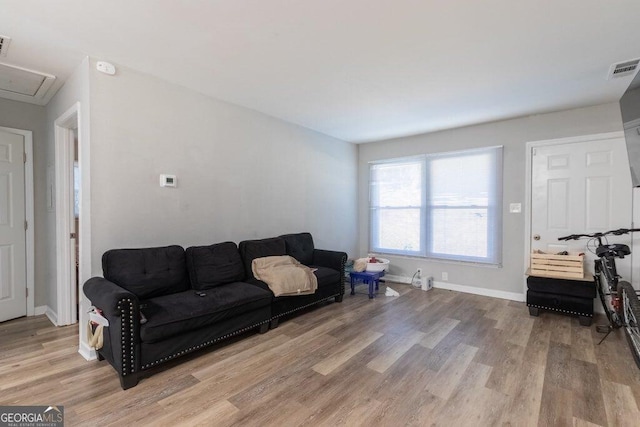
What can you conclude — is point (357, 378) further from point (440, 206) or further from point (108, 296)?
point (440, 206)

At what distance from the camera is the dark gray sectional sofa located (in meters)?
2.11

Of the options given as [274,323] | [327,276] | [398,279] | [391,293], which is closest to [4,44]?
[274,323]

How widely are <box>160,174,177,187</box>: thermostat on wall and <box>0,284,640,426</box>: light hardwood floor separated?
1.62 meters

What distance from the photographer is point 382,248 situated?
5.47 m

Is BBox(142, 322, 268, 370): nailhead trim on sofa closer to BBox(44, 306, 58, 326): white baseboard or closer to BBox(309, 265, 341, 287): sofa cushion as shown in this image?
BBox(309, 265, 341, 287): sofa cushion

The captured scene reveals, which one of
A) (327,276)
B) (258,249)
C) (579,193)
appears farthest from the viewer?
(327,276)

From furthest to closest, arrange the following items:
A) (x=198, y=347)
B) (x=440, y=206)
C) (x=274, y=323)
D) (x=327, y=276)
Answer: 1. (x=440, y=206)
2. (x=327, y=276)
3. (x=274, y=323)
4. (x=198, y=347)

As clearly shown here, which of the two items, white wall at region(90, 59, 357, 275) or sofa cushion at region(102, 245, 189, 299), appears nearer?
sofa cushion at region(102, 245, 189, 299)

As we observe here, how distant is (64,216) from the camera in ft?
10.2

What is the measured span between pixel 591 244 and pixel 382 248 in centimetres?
283

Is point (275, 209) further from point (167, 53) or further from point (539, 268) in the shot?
point (539, 268)

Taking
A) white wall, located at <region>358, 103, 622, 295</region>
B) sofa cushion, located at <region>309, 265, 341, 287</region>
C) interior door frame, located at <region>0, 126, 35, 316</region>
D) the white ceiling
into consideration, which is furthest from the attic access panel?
white wall, located at <region>358, 103, 622, 295</region>

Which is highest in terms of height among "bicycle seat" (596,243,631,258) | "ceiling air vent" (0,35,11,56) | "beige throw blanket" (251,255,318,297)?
"ceiling air vent" (0,35,11,56)

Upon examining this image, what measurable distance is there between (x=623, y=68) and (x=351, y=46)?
8.08ft
